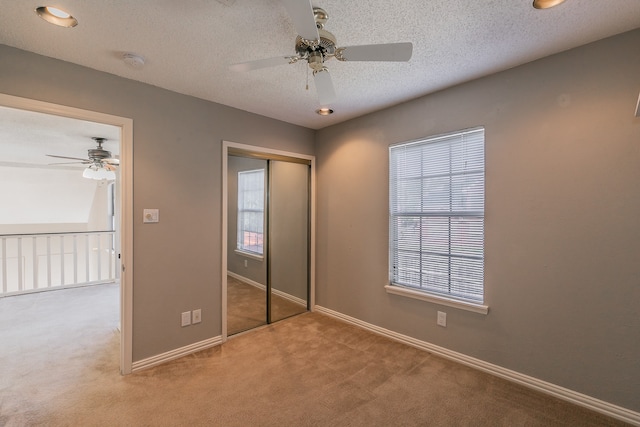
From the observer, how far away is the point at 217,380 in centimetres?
221

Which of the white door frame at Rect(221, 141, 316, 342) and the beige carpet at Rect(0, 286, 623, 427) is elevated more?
the white door frame at Rect(221, 141, 316, 342)

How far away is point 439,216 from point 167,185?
8.34 ft

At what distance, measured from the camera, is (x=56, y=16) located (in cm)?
157

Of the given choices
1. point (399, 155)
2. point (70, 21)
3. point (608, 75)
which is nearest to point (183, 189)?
point (70, 21)

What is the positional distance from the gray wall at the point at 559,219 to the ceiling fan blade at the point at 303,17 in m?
1.72

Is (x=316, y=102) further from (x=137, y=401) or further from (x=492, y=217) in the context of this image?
(x=137, y=401)

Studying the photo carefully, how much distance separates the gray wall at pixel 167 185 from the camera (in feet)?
6.93

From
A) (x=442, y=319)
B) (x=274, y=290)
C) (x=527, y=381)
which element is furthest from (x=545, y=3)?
(x=274, y=290)

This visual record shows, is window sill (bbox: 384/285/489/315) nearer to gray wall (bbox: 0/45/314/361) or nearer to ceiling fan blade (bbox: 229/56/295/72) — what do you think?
gray wall (bbox: 0/45/314/361)

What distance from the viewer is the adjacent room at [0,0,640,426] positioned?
1.72 metres

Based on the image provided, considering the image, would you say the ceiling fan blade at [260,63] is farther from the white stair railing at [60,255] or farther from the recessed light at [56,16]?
the white stair railing at [60,255]

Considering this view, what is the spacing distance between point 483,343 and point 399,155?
1897mm

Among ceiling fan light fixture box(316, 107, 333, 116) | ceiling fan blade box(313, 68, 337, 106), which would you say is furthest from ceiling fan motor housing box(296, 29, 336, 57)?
ceiling fan light fixture box(316, 107, 333, 116)

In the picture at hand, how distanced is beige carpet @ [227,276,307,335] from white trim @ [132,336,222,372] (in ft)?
0.75
